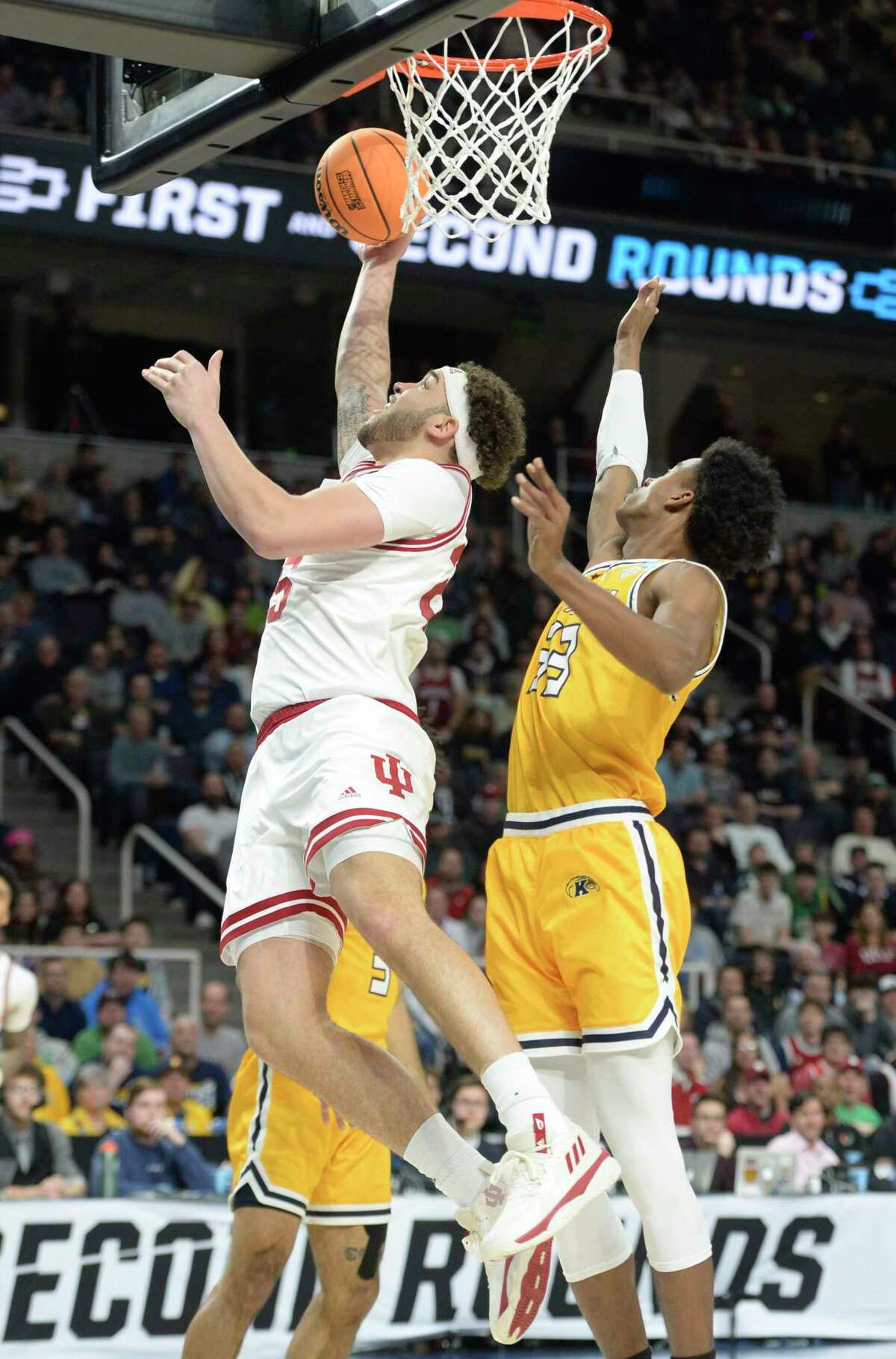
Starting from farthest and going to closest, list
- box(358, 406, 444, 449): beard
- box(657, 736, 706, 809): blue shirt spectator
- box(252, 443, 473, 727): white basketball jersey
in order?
box(657, 736, 706, 809): blue shirt spectator, box(358, 406, 444, 449): beard, box(252, 443, 473, 727): white basketball jersey

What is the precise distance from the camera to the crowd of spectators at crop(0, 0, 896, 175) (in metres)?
18.6

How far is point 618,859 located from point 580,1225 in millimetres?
973

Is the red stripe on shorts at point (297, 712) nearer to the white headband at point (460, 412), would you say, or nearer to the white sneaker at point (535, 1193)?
the white headband at point (460, 412)

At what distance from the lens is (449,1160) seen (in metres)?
4.43

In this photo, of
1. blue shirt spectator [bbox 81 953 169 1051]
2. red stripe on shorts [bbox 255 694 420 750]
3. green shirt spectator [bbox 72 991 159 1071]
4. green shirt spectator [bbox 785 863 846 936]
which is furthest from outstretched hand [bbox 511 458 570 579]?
green shirt spectator [bbox 785 863 846 936]

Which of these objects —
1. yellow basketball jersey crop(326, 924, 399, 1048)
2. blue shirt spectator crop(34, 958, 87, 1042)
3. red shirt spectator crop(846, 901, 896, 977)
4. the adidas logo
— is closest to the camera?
the adidas logo

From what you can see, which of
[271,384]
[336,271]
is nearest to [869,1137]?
[336,271]

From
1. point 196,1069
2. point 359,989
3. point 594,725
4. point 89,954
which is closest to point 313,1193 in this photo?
point 359,989

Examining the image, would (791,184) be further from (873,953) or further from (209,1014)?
(209,1014)

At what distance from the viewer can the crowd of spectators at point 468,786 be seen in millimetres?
10742

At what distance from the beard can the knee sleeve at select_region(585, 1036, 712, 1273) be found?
1.72 metres

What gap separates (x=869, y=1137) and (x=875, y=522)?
11.4m

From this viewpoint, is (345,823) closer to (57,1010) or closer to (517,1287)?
(517,1287)

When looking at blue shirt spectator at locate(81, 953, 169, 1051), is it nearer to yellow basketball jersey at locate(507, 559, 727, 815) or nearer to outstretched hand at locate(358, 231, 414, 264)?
outstretched hand at locate(358, 231, 414, 264)
